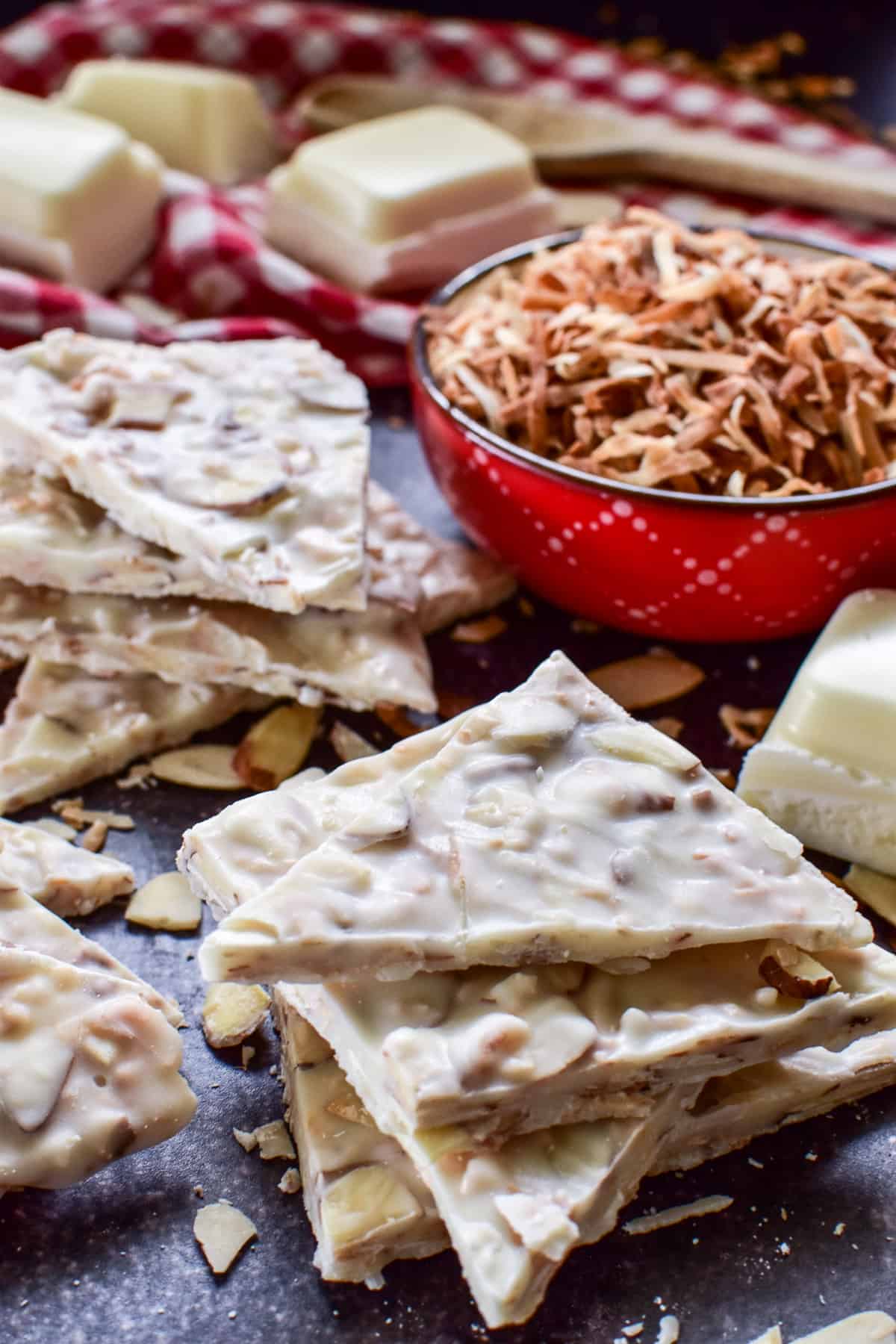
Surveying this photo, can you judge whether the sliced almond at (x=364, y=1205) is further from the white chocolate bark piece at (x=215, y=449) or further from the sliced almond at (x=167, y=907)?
the white chocolate bark piece at (x=215, y=449)

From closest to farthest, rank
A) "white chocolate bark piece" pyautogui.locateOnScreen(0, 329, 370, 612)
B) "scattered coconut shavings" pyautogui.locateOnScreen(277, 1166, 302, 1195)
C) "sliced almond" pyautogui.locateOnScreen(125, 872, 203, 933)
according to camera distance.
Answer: "scattered coconut shavings" pyautogui.locateOnScreen(277, 1166, 302, 1195) < "sliced almond" pyautogui.locateOnScreen(125, 872, 203, 933) < "white chocolate bark piece" pyautogui.locateOnScreen(0, 329, 370, 612)

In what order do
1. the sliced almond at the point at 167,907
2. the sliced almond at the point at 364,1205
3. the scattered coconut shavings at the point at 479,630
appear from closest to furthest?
the sliced almond at the point at 364,1205 → the sliced almond at the point at 167,907 → the scattered coconut shavings at the point at 479,630

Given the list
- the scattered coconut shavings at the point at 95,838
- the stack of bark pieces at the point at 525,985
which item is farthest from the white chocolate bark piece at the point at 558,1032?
the scattered coconut shavings at the point at 95,838

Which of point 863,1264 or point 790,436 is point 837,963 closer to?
point 863,1264

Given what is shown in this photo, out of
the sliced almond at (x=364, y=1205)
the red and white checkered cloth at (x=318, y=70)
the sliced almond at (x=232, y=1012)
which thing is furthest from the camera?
the red and white checkered cloth at (x=318, y=70)

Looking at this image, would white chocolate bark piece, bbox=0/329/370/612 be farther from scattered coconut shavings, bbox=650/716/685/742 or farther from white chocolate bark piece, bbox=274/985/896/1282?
white chocolate bark piece, bbox=274/985/896/1282

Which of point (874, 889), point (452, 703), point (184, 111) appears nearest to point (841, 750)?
point (874, 889)

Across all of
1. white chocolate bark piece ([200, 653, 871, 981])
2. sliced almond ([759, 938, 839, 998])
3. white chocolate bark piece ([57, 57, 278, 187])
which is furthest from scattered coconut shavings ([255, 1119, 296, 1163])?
white chocolate bark piece ([57, 57, 278, 187])
